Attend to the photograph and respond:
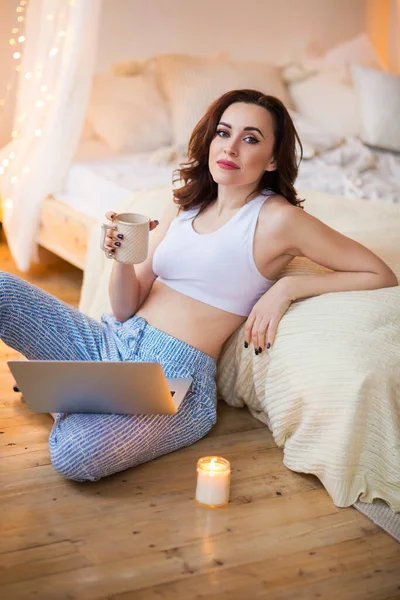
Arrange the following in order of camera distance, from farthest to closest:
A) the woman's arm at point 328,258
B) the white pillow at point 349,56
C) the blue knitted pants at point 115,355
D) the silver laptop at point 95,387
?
the white pillow at point 349,56 < the woman's arm at point 328,258 < the blue knitted pants at point 115,355 < the silver laptop at point 95,387

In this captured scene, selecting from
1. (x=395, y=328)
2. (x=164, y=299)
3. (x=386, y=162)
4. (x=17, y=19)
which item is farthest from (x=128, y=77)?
(x=395, y=328)

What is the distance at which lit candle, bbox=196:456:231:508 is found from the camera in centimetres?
202

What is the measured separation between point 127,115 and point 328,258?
197 cm

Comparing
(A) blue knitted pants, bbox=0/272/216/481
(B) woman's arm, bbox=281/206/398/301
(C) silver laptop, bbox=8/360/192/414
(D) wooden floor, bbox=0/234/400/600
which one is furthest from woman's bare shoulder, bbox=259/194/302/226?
(D) wooden floor, bbox=0/234/400/600

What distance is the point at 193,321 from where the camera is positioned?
7.57 feet

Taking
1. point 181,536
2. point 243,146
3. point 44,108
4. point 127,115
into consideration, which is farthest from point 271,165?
point 127,115

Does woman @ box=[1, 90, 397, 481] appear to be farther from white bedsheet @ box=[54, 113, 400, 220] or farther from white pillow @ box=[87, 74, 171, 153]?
white pillow @ box=[87, 74, 171, 153]

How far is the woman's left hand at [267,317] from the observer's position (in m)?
2.26

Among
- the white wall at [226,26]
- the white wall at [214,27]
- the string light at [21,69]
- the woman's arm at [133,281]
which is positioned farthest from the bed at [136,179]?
the woman's arm at [133,281]

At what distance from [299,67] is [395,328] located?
267cm

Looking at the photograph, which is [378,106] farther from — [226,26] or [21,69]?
[21,69]

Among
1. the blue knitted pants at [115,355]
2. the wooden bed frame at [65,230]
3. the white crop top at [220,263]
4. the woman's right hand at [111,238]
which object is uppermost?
the woman's right hand at [111,238]

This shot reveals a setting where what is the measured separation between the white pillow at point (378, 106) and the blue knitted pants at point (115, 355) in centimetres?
205

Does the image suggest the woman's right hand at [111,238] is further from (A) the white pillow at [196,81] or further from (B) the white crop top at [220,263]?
(A) the white pillow at [196,81]
